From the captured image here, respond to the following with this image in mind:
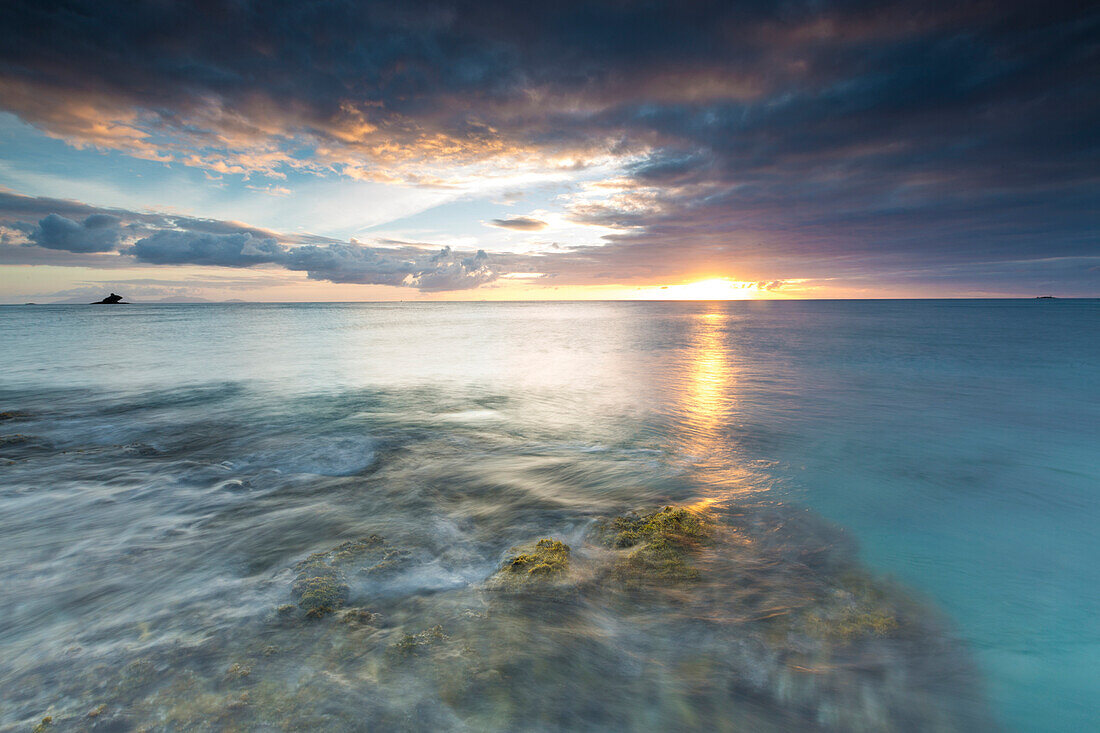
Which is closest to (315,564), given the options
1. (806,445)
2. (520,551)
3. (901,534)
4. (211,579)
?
(211,579)

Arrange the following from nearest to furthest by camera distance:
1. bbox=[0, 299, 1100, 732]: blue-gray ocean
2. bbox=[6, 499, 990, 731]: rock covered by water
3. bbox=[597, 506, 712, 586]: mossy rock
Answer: bbox=[6, 499, 990, 731]: rock covered by water < bbox=[0, 299, 1100, 732]: blue-gray ocean < bbox=[597, 506, 712, 586]: mossy rock

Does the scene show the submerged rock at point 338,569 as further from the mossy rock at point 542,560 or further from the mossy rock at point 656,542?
the mossy rock at point 656,542

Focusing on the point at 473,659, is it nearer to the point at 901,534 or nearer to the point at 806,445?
the point at 901,534

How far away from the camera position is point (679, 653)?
12.6 ft

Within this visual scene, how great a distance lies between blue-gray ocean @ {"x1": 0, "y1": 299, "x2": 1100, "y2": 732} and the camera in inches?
134

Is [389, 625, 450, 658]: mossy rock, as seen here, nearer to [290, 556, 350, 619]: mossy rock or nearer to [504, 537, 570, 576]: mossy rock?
[290, 556, 350, 619]: mossy rock

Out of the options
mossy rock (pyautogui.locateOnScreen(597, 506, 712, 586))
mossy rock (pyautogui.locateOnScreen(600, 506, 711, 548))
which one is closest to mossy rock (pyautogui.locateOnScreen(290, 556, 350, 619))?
mossy rock (pyautogui.locateOnScreen(597, 506, 712, 586))

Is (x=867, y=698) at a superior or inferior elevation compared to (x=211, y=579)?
superior

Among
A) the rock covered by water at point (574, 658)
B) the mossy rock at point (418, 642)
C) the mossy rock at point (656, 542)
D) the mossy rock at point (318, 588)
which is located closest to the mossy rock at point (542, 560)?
the rock covered by water at point (574, 658)

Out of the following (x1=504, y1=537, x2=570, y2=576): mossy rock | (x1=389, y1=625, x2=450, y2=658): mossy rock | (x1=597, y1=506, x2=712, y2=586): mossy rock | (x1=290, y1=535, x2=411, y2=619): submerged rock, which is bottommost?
(x1=290, y1=535, x2=411, y2=619): submerged rock

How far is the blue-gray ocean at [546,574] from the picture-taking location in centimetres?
341

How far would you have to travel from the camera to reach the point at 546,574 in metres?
4.82

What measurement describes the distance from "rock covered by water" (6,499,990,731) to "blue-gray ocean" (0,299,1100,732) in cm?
2

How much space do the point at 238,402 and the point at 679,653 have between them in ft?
49.0
